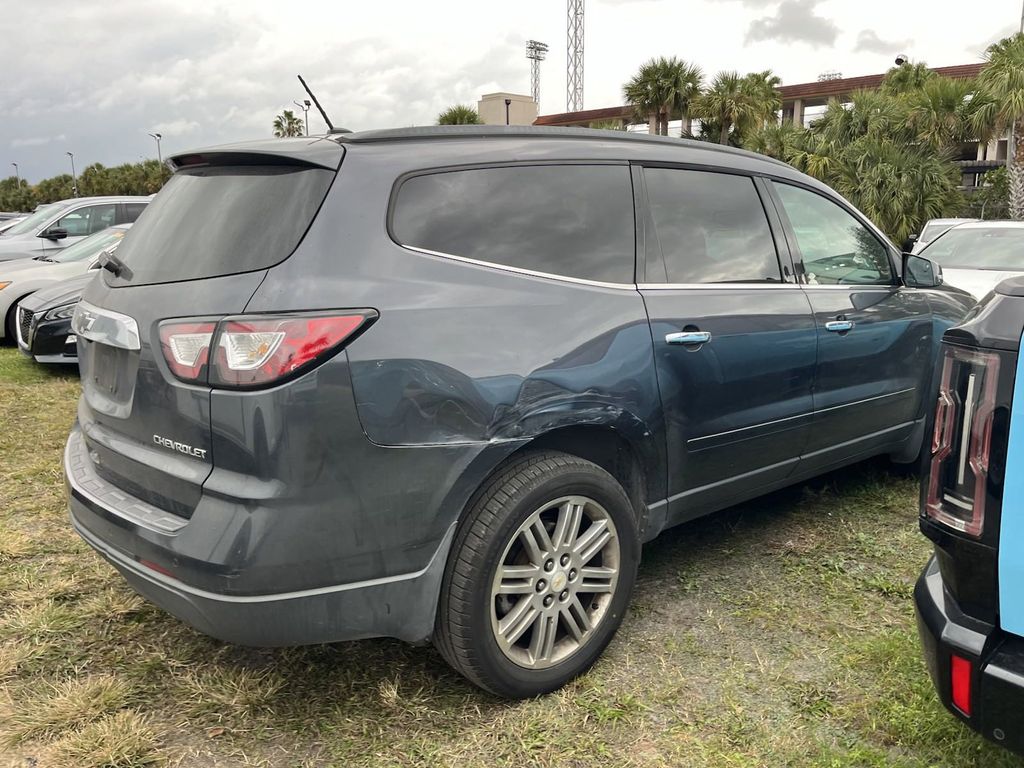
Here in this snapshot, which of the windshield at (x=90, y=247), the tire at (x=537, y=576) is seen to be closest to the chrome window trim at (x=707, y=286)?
the tire at (x=537, y=576)

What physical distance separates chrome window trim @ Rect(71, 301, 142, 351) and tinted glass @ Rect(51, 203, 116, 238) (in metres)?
9.84

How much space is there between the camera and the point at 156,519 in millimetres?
2283

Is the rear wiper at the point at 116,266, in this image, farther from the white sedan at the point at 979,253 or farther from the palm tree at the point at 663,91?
the palm tree at the point at 663,91

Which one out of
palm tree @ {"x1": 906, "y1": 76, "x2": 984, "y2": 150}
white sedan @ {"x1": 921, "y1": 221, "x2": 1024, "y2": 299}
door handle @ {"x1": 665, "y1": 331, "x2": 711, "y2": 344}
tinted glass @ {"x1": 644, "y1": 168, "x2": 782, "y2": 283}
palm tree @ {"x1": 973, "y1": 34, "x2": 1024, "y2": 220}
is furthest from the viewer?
palm tree @ {"x1": 906, "y1": 76, "x2": 984, "y2": 150}

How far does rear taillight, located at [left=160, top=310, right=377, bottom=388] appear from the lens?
2068 millimetres

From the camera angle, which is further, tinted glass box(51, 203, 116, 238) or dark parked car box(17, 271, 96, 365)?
tinted glass box(51, 203, 116, 238)

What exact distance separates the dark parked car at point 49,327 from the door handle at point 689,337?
6119mm

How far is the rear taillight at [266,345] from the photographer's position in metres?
2.07

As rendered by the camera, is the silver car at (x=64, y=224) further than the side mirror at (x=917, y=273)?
Yes

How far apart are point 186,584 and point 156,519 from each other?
0.76 feet

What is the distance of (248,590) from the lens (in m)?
2.10

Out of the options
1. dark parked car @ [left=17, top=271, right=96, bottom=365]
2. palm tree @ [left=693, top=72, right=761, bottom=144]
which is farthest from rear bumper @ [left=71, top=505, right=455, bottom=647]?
palm tree @ [left=693, top=72, right=761, bottom=144]

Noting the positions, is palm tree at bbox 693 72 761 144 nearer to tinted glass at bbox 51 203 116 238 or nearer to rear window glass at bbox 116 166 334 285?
tinted glass at bbox 51 203 116 238

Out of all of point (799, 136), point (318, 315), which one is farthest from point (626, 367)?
point (799, 136)
